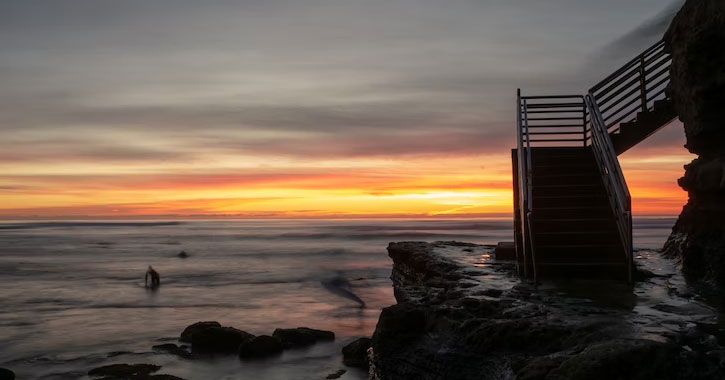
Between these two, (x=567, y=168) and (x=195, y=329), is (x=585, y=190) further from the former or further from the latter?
(x=195, y=329)

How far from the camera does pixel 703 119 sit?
9.59 meters

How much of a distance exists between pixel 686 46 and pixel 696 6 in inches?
27.8

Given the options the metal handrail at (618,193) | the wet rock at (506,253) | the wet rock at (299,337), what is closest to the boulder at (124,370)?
the wet rock at (299,337)

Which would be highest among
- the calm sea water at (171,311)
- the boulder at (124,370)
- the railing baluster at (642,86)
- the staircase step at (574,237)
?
the railing baluster at (642,86)

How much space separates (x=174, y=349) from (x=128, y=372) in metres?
1.87

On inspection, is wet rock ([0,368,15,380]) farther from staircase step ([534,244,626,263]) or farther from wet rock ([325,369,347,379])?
staircase step ([534,244,626,263])

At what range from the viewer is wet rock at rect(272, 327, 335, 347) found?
40.3 ft

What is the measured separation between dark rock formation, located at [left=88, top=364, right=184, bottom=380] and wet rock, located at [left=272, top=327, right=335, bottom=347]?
2.76 meters

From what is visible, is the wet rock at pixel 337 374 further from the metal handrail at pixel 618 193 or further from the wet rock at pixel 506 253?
the metal handrail at pixel 618 193

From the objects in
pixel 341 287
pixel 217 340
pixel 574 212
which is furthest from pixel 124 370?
pixel 341 287

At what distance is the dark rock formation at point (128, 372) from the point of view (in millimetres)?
9906

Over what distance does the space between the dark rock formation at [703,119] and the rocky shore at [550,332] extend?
35.9 inches

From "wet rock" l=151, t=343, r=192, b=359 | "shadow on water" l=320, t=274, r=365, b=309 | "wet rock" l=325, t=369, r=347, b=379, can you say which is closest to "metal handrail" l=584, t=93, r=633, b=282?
"wet rock" l=325, t=369, r=347, b=379

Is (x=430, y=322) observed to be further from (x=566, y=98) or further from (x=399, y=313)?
(x=566, y=98)
